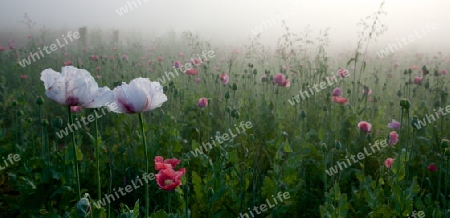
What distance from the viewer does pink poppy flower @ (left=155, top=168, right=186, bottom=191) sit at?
1.46 m

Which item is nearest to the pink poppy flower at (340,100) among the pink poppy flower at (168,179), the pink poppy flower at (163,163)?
the pink poppy flower at (163,163)

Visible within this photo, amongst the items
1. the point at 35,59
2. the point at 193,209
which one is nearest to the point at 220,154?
the point at 193,209

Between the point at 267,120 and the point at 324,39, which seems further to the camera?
the point at 324,39

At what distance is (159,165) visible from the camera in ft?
5.06

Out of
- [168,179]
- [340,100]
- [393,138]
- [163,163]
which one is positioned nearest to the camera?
[168,179]

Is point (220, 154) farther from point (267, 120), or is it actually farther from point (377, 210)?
point (267, 120)

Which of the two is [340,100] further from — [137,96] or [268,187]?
[137,96]

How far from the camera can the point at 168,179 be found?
4.89 ft

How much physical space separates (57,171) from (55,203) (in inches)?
12.5

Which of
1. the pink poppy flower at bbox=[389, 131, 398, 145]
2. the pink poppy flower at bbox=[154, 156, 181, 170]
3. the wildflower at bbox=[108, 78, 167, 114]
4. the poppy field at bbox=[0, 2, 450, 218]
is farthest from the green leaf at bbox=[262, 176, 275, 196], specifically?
the pink poppy flower at bbox=[389, 131, 398, 145]

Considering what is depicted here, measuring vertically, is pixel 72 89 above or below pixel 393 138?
above

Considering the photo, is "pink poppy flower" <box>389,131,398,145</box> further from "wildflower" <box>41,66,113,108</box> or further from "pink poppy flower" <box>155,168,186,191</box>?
"wildflower" <box>41,66,113,108</box>

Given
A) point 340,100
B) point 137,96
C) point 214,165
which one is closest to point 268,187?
point 214,165

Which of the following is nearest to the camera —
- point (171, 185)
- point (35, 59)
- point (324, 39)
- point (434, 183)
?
point (171, 185)
